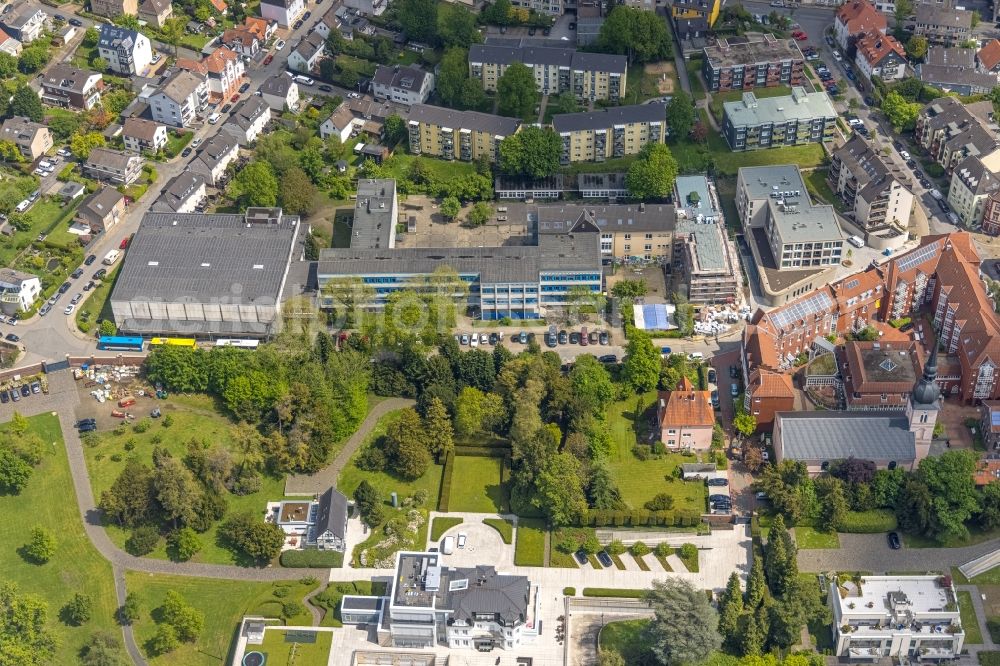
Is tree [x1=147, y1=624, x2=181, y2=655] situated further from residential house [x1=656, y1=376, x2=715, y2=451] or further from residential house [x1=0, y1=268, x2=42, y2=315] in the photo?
residential house [x1=656, y1=376, x2=715, y2=451]

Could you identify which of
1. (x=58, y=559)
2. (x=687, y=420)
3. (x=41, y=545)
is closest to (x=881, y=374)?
(x=687, y=420)

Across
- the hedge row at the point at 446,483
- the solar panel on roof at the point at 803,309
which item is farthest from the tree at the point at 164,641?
the solar panel on roof at the point at 803,309

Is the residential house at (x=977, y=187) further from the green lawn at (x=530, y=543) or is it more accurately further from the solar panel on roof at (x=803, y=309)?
the green lawn at (x=530, y=543)

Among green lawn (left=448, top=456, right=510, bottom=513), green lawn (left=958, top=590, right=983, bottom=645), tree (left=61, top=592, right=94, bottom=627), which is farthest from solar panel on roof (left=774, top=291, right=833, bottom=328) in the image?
tree (left=61, top=592, right=94, bottom=627)

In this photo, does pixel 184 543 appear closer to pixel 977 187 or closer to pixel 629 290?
pixel 629 290

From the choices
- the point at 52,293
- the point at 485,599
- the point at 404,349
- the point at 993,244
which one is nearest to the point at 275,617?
the point at 485,599

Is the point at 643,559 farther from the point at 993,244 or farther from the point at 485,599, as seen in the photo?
the point at 993,244

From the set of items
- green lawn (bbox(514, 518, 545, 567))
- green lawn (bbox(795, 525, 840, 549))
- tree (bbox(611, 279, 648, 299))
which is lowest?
green lawn (bbox(514, 518, 545, 567))
